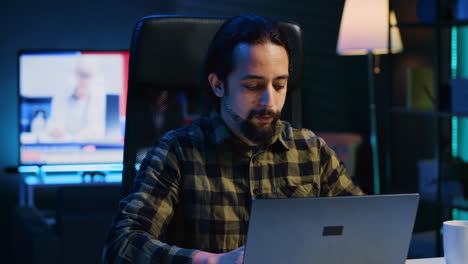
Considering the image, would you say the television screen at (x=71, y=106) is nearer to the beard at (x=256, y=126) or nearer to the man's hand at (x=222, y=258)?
the beard at (x=256, y=126)

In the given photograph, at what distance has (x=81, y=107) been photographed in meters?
4.27

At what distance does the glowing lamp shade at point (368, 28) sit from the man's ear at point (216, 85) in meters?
2.68

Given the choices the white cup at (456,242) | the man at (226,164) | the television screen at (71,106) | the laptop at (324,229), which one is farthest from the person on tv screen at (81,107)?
the laptop at (324,229)

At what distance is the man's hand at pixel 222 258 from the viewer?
3.92ft

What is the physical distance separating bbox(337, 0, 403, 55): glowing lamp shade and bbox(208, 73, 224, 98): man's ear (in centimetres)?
268

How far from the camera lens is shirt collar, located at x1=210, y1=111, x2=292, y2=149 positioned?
1607 mm

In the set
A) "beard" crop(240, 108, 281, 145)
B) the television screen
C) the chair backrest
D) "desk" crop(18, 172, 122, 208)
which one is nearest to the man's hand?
"beard" crop(240, 108, 281, 145)

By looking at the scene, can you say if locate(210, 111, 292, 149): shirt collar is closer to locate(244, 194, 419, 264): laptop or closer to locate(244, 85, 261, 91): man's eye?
locate(244, 85, 261, 91): man's eye

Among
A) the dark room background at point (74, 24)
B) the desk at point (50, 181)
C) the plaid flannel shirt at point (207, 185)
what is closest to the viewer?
the plaid flannel shirt at point (207, 185)

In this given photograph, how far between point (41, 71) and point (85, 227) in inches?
64.5

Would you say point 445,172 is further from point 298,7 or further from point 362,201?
point 362,201

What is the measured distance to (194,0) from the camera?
463 cm

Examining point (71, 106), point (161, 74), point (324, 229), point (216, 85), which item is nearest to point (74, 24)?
point (71, 106)

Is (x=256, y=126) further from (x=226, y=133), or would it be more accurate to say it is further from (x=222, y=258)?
(x=222, y=258)
